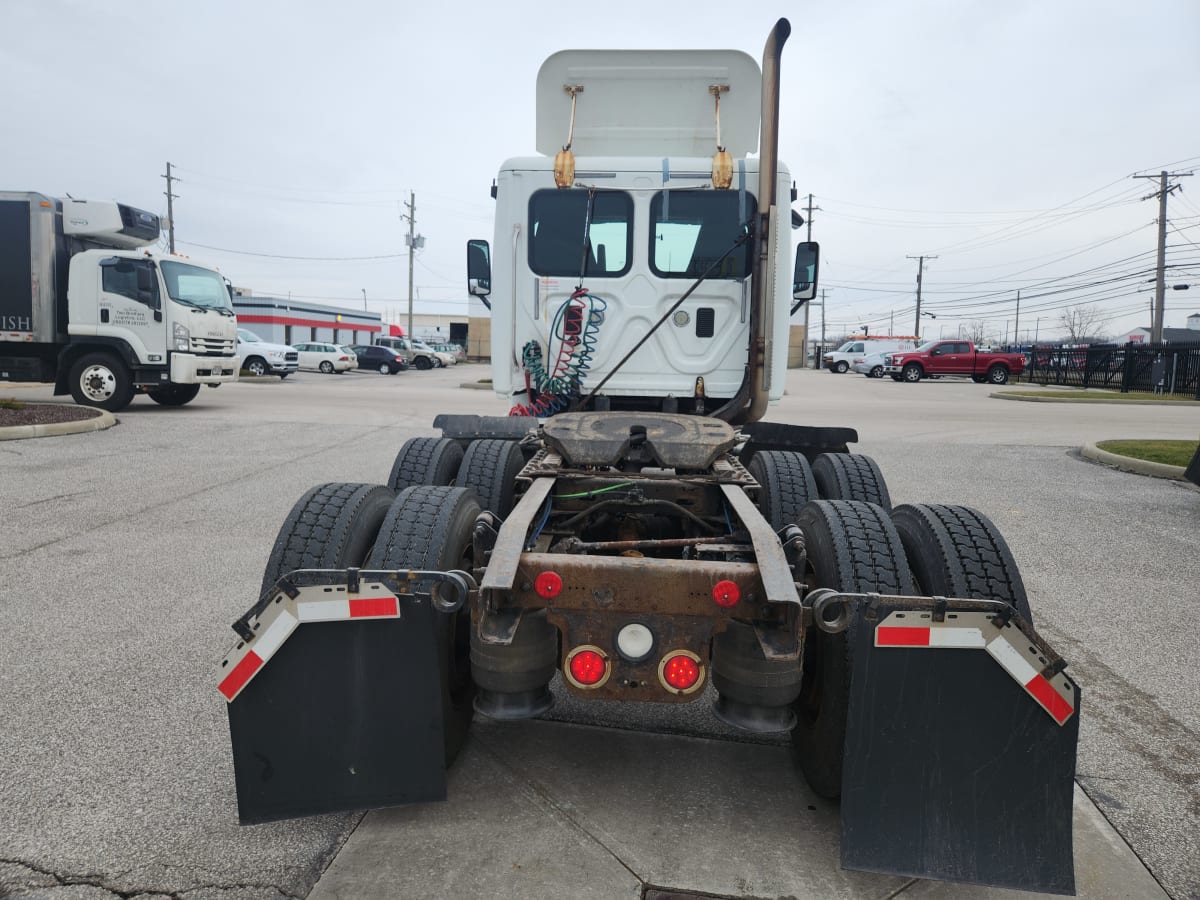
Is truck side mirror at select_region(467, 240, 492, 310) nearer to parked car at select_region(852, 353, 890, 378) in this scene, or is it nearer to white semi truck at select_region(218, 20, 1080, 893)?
white semi truck at select_region(218, 20, 1080, 893)

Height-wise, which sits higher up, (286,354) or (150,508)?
(286,354)

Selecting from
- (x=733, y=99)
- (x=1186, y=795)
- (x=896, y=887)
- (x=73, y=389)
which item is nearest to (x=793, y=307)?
(x=733, y=99)

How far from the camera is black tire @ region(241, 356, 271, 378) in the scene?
29.2 metres

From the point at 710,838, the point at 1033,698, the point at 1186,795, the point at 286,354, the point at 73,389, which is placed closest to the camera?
the point at 1033,698

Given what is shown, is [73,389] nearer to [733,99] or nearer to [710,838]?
[733,99]

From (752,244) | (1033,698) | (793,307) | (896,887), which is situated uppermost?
(752,244)

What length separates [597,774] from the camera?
9.46 feet

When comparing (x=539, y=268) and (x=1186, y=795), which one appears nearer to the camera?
(x=1186, y=795)

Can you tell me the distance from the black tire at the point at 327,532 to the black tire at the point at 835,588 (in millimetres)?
1677

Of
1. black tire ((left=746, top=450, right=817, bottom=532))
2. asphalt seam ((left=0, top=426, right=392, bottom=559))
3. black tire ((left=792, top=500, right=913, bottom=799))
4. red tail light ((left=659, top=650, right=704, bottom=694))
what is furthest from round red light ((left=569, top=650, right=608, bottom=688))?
asphalt seam ((left=0, top=426, right=392, bottom=559))

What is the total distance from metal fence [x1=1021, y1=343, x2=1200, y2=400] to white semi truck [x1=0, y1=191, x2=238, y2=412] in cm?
2842

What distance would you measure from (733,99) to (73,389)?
512 inches

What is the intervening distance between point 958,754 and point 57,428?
1224 centimetres

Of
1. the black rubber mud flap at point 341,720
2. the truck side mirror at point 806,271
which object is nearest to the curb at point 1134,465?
the truck side mirror at point 806,271
